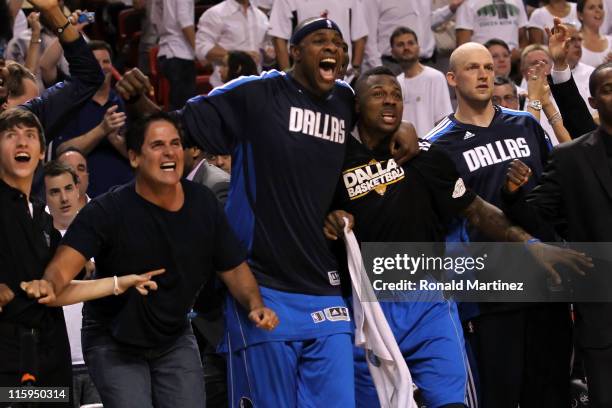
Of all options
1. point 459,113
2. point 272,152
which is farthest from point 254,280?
point 459,113

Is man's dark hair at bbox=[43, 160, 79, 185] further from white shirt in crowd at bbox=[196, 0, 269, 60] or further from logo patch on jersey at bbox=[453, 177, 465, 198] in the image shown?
white shirt in crowd at bbox=[196, 0, 269, 60]

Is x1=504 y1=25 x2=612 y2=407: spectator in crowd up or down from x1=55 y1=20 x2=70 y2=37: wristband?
down

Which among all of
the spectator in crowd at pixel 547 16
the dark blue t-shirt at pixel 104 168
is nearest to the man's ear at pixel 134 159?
the dark blue t-shirt at pixel 104 168

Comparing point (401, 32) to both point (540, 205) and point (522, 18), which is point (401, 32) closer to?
point (522, 18)

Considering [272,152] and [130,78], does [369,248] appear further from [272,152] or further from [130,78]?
[130,78]

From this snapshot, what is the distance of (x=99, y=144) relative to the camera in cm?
890

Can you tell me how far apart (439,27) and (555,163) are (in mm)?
6371

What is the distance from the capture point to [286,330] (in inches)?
230

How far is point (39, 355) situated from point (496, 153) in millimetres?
2922

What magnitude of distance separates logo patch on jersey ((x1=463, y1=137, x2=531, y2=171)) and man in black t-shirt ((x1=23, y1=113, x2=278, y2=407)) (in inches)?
67.7

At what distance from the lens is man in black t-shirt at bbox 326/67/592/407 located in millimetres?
6129

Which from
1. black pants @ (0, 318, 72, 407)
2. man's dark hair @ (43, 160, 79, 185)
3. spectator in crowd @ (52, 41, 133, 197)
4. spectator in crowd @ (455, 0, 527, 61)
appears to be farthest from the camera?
spectator in crowd @ (455, 0, 527, 61)

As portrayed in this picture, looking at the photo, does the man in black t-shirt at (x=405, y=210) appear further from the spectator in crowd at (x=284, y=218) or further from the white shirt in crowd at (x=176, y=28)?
the white shirt in crowd at (x=176, y=28)

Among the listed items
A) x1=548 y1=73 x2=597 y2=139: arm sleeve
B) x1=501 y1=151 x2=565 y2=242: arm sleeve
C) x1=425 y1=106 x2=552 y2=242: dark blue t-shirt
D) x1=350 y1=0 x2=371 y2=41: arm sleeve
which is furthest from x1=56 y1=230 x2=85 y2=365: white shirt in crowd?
x1=350 y1=0 x2=371 y2=41: arm sleeve
